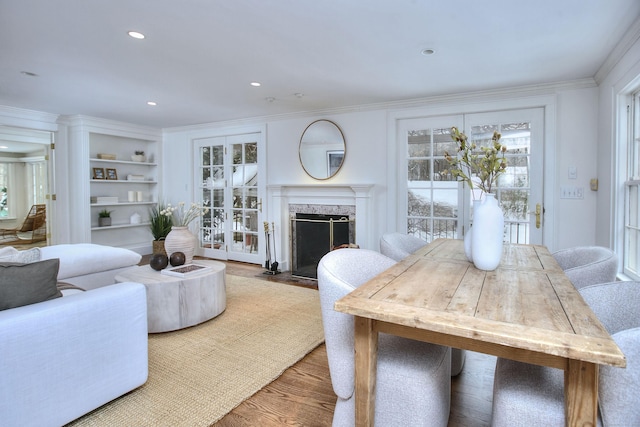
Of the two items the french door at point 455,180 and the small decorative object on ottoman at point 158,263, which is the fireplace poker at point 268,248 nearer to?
the french door at point 455,180

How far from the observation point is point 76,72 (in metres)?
3.14

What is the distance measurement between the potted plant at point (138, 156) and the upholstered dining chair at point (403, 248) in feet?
16.7

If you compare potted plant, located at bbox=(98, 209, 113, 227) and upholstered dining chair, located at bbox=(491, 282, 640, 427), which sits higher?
potted plant, located at bbox=(98, 209, 113, 227)

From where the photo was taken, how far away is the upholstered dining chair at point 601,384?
0.94 metres

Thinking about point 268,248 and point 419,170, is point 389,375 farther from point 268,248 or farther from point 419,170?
point 268,248

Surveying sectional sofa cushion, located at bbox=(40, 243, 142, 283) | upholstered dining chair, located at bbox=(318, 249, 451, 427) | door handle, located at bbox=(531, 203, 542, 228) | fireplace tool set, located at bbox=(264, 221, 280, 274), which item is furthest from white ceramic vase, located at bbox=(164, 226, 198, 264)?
door handle, located at bbox=(531, 203, 542, 228)

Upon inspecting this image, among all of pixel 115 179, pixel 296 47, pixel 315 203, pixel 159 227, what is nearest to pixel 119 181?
pixel 115 179

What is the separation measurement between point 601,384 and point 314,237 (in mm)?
3758

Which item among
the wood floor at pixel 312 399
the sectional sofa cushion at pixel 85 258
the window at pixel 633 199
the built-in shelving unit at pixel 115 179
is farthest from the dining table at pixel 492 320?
the built-in shelving unit at pixel 115 179

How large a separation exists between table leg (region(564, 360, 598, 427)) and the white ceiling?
1.96 meters

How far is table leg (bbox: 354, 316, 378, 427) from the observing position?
1230 millimetres

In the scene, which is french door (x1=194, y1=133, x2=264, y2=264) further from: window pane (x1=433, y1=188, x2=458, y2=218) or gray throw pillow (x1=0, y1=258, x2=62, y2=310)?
gray throw pillow (x1=0, y1=258, x2=62, y2=310)

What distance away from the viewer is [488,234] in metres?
1.56

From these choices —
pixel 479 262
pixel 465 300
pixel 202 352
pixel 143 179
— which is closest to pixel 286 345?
pixel 202 352
